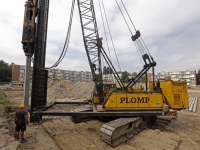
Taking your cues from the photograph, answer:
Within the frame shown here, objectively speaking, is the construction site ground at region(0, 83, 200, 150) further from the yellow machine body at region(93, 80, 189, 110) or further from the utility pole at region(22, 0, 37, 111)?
the utility pole at region(22, 0, 37, 111)

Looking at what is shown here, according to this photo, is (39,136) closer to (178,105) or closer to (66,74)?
(178,105)

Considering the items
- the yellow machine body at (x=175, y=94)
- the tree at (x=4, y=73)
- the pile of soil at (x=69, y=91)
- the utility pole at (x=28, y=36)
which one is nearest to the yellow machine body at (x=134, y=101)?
the yellow machine body at (x=175, y=94)

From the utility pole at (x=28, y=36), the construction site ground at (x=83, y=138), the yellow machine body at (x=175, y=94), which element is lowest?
the construction site ground at (x=83, y=138)

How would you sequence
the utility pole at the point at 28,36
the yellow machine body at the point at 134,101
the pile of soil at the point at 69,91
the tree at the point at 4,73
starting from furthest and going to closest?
the tree at the point at 4,73, the pile of soil at the point at 69,91, the utility pole at the point at 28,36, the yellow machine body at the point at 134,101

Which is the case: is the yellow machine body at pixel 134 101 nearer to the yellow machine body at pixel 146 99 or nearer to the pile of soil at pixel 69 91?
the yellow machine body at pixel 146 99

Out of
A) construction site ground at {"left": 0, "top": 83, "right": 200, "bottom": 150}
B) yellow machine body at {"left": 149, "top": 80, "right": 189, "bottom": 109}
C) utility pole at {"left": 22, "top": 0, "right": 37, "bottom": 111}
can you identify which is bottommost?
construction site ground at {"left": 0, "top": 83, "right": 200, "bottom": 150}

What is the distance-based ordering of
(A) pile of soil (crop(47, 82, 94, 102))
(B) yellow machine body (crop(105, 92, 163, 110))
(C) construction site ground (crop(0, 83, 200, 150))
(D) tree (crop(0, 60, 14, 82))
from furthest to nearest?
(D) tree (crop(0, 60, 14, 82))
(A) pile of soil (crop(47, 82, 94, 102))
(B) yellow machine body (crop(105, 92, 163, 110))
(C) construction site ground (crop(0, 83, 200, 150))

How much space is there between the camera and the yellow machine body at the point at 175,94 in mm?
7463

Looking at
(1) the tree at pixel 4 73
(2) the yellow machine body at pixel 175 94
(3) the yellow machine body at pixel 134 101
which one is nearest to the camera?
(3) the yellow machine body at pixel 134 101

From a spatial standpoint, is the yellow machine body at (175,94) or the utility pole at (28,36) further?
the yellow machine body at (175,94)

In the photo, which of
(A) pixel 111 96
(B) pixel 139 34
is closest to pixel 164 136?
(A) pixel 111 96

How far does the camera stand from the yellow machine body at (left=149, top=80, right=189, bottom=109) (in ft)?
24.5

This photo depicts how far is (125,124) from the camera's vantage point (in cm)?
588

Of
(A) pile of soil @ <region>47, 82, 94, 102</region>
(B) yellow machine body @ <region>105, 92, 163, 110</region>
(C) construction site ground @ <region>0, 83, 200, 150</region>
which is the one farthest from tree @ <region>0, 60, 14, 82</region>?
(B) yellow machine body @ <region>105, 92, 163, 110</region>
